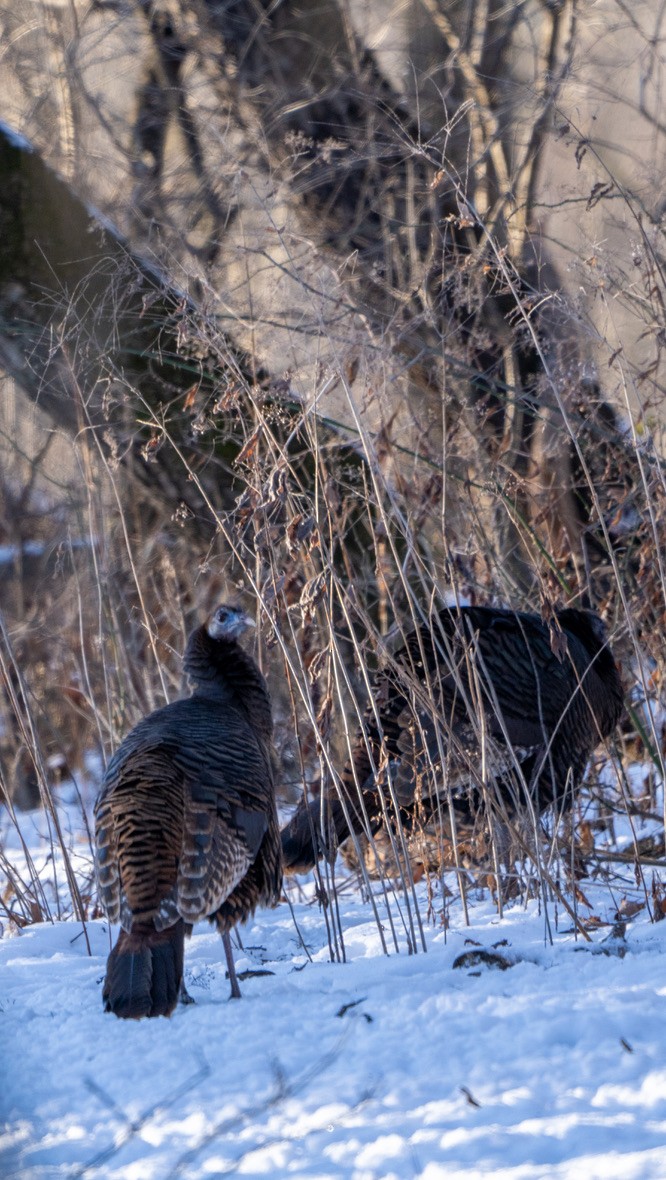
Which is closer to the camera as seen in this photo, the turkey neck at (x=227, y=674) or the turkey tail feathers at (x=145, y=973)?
the turkey tail feathers at (x=145, y=973)

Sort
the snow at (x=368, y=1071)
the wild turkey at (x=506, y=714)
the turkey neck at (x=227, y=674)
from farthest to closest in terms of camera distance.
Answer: the wild turkey at (x=506, y=714) → the turkey neck at (x=227, y=674) → the snow at (x=368, y=1071)

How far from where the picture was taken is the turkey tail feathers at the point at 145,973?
9.51 feet

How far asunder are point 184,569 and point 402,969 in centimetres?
342

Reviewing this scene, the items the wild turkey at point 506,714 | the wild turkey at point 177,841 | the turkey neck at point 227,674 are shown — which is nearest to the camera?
the wild turkey at point 177,841

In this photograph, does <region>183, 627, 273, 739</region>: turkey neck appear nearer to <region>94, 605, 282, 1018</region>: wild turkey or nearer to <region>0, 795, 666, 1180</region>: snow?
<region>94, 605, 282, 1018</region>: wild turkey

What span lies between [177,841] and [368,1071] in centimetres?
95

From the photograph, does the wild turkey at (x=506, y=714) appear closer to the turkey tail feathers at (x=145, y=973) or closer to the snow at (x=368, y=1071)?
the snow at (x=368, y=1071)

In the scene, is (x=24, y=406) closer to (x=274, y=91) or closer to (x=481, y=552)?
(x=274, y=91)

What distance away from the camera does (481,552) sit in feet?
14.7

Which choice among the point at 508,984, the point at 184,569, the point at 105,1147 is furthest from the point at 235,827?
the point at 184,569

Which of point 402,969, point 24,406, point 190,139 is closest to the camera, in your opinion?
point 402,969

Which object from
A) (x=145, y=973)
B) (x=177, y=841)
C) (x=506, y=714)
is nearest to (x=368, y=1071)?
(x=145, y=973)

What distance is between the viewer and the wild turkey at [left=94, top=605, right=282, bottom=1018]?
3029mm

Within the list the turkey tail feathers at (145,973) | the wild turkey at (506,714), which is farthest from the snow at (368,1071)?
the wild turkey at (506,714)
